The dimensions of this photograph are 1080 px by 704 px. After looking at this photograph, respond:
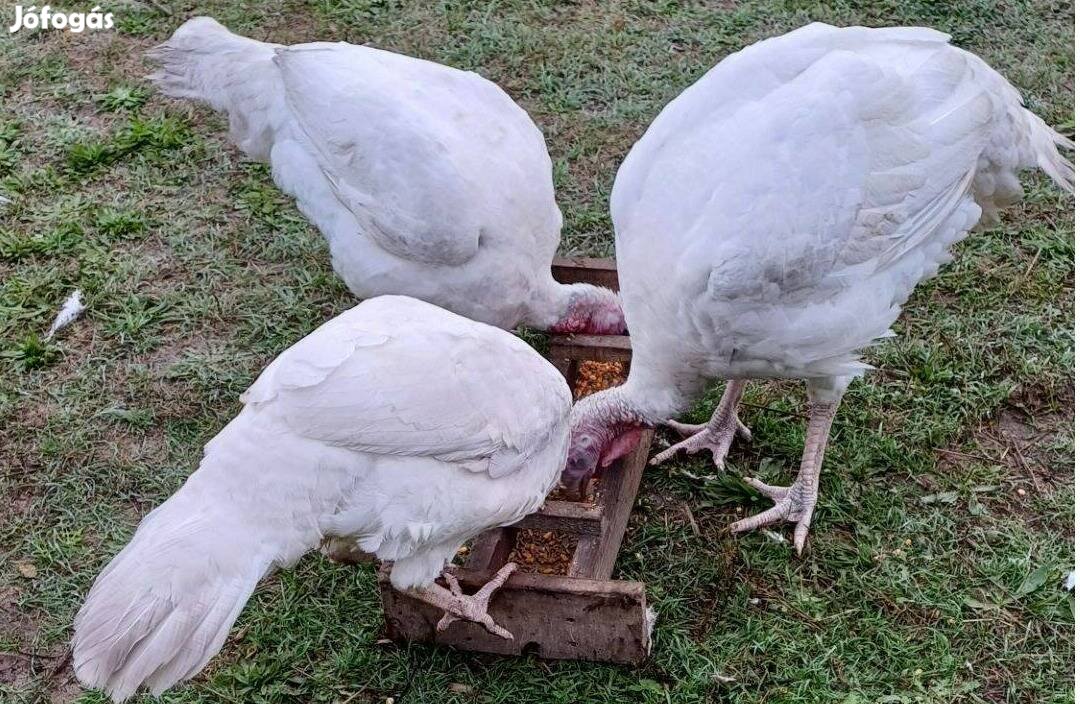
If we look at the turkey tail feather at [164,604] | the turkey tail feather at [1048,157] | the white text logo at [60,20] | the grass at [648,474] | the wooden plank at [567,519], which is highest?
the turkey tail feather at [1048,157]

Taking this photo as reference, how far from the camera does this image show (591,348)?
4.28 metres

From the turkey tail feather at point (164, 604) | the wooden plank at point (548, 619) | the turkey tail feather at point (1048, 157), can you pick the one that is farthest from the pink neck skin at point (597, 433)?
the turkey tail feather at point (1048, 157)

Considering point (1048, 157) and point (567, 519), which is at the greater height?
point (1048, 157)

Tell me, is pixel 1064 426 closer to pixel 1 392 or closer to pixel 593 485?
pixel 593 485

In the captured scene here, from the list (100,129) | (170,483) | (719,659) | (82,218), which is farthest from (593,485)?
(100,129)

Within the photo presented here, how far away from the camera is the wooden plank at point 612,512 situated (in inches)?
144

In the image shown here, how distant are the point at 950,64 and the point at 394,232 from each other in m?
2.07

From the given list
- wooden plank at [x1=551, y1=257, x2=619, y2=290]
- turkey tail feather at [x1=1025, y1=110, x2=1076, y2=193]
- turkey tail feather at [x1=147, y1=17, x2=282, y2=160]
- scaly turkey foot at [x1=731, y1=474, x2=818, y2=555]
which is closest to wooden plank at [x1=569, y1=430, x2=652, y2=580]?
scaly turkey foot at [x1=731, y1=474, x2=818, y2=555]

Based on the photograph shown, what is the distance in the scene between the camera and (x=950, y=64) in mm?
3701

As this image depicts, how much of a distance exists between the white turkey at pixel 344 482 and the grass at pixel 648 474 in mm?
689

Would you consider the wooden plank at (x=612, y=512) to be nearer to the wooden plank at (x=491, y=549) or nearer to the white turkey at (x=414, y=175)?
the wooden plank at (x=491, y=549)

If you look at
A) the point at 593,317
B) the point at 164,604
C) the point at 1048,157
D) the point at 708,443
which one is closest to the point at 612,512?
the point at 708,443

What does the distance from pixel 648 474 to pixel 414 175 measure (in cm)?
151

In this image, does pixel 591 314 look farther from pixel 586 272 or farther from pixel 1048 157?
pixel 1048 157
